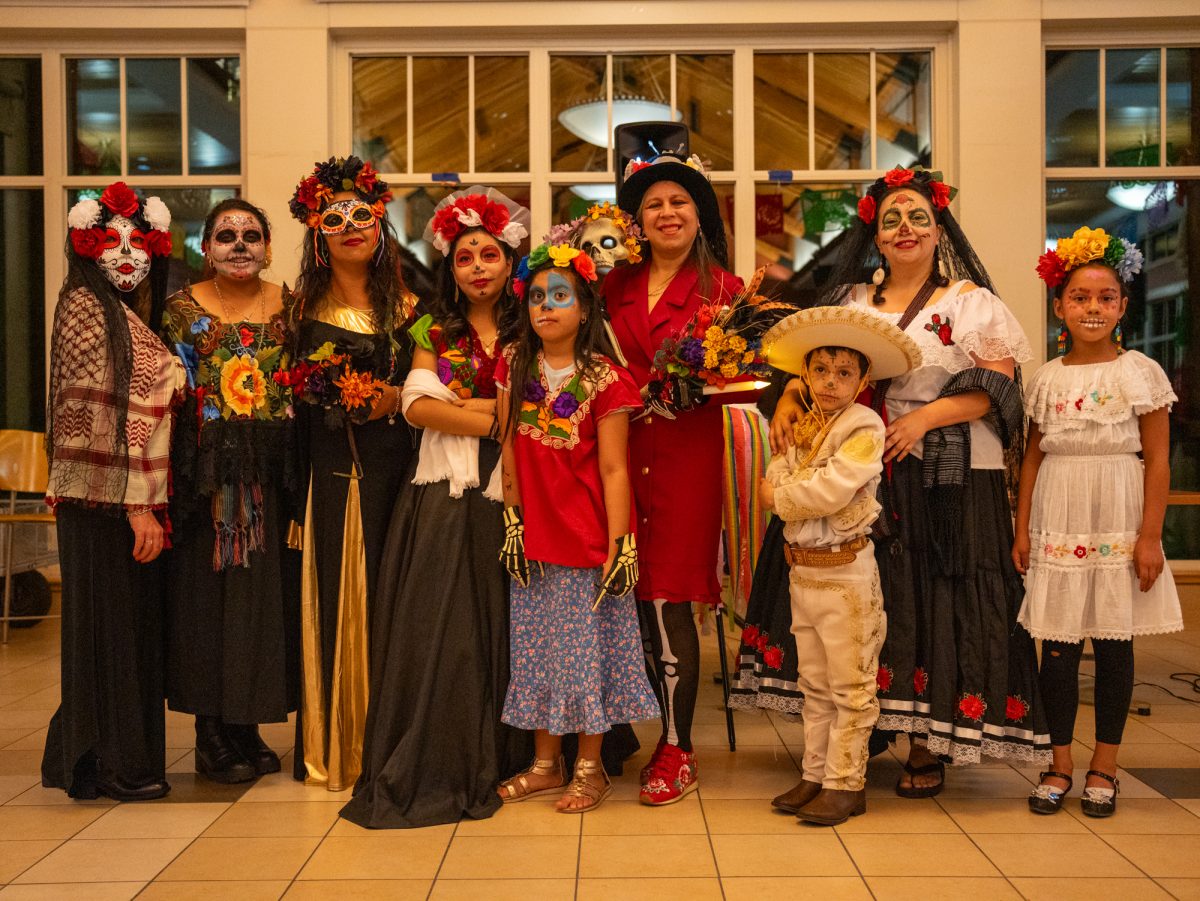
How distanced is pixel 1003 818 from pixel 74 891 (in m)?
2.48

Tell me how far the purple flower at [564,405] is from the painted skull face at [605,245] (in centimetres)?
48

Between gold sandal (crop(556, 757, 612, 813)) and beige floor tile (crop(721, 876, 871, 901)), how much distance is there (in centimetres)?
63

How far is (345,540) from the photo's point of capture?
3561 millimetres

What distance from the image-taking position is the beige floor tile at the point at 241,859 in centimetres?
286

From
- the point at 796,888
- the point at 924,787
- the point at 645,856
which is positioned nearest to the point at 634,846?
the point at 645,856

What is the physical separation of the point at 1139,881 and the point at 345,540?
7.82 feet

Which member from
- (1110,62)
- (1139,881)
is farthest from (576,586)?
(1110,62)

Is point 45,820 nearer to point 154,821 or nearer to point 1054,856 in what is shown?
point 154,821

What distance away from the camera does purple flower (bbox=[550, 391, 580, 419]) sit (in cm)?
327

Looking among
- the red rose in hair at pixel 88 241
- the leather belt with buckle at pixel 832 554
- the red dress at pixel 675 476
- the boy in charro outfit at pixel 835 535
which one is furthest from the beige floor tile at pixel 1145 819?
the red rose in hair at pixel 88 241

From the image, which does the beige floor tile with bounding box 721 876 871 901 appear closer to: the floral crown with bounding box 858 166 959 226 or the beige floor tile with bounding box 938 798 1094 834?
the beige floor tile with bounding box 938 798 1094 834

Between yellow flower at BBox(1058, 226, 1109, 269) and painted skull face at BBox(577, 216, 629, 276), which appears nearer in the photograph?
yellow flower at BBox(1058, 226, 1109, 269)

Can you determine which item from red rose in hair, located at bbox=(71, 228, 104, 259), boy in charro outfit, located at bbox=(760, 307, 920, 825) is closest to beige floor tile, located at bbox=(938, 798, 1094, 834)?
boy in charro outfit, located at bbox=(760, 307, 920, 825)

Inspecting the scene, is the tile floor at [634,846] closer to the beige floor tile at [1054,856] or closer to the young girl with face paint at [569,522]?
the beige floor tile at [1054,856]
